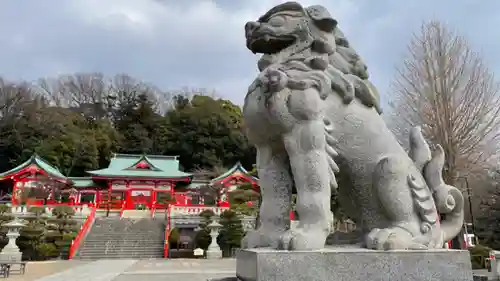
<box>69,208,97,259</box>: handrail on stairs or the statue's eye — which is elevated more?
the statue's eye

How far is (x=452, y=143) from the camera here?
10.4 meters

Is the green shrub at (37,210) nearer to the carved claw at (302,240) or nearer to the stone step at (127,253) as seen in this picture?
the stone step at (127,253)

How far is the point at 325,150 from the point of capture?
1.97m

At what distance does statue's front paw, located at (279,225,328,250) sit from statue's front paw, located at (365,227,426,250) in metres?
0.27

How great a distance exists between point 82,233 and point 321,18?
17305 millimetres

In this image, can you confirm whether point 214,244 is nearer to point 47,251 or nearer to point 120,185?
point 47,251

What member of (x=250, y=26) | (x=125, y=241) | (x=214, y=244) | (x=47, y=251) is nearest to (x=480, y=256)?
(x=214, y=244)

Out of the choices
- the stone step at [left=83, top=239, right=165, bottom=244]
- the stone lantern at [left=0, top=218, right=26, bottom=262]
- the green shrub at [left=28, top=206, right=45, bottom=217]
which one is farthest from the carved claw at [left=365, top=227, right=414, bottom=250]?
the green shrub at [left=28, top=206, right=45, bottom=217]

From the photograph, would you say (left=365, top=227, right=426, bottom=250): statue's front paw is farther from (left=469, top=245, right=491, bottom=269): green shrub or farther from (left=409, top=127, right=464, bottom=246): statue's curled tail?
(left=469, top=245, right=491, bottom=269): green shrub

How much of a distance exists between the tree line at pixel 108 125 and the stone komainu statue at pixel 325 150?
31.8 meters

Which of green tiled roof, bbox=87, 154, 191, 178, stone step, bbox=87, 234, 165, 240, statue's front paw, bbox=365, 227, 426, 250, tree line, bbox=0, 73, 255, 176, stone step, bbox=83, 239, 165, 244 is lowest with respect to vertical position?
stone step, bbox=83, 239, 165, 244

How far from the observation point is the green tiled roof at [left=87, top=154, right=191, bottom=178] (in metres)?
25.3

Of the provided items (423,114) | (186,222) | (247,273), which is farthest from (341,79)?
(186,222)

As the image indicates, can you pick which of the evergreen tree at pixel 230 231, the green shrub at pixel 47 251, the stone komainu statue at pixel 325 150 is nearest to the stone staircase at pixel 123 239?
the green shrub at pixel 47 251
